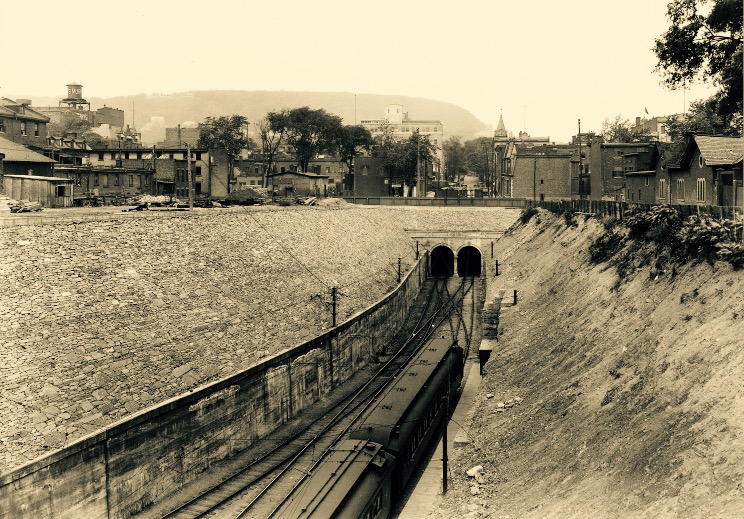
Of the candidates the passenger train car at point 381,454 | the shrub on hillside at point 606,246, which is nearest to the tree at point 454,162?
the shrub on hillside at point 606,246

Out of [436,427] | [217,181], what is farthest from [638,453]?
[217,181]

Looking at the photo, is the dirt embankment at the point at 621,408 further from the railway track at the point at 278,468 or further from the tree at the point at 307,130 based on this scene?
the tree at the point at 307,130

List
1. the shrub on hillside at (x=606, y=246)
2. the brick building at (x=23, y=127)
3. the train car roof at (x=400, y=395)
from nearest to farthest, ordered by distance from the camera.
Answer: the train car roof at (x=400, y=395), the shrub on hillside at (x=606, y=246), the brick building at (x=23, y=127)

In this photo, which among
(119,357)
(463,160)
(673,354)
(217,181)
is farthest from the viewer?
(463,160)

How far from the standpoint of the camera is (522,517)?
17.9 metres

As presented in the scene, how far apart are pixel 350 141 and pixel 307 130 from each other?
861 centimetres

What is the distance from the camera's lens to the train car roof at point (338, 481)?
684 inches

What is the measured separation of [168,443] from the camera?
23953 mm

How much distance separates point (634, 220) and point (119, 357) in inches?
878

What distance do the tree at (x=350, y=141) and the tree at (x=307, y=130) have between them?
3.68 feet

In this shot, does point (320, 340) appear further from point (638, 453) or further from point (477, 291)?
point (477, 291)

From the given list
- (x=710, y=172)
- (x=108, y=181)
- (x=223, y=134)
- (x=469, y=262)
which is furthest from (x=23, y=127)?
(x=710, y=172)

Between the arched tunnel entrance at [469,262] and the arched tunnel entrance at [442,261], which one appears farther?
the arched tunnel entrance at [442,261]

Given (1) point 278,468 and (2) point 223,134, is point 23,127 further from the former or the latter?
(1) point 278,468
